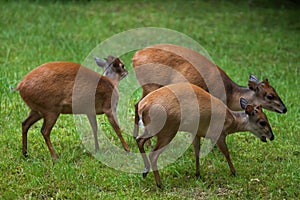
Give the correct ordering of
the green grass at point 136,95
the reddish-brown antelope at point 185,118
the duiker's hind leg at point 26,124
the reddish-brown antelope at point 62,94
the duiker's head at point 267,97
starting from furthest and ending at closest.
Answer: the duiker's head at point 267,97 → the duiker's hind leg at point 26,124 → the reddish-brown antelope at point 62,94 → the green grass at point 136,95 → the reddish-brown antelope at point 185,118

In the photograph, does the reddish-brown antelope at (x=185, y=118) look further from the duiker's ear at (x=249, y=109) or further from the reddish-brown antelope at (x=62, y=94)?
the reddish-brown antelope at (x=62, y=94)

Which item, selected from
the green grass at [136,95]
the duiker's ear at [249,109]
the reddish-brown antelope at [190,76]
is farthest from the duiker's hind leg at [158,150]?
the reddish-brown antelope at [190,76]

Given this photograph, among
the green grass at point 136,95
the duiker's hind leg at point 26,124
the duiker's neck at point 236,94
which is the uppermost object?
the duiker's neck at point 236,94

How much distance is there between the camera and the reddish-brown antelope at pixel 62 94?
18.9 ft

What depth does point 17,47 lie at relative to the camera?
10.1 m

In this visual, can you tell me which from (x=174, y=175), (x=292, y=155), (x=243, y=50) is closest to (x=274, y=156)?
(x=292, y=155)

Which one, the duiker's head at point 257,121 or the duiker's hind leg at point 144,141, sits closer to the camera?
the duiker's hind leg at point 144,141

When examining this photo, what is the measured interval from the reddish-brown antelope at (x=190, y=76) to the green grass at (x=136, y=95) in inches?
20.2

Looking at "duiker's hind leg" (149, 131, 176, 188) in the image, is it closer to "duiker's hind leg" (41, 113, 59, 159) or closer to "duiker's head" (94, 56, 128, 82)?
"duiker's hind leg" (41, 113, 59, 159)

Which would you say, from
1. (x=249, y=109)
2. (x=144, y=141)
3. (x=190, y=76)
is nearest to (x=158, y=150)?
(x=144, y=141)

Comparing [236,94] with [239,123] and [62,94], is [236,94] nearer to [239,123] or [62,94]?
[239,123]

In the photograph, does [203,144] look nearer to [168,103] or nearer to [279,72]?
[168,103]

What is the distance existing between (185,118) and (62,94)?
1.28 m

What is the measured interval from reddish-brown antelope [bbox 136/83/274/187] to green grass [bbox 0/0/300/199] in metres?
0.33
